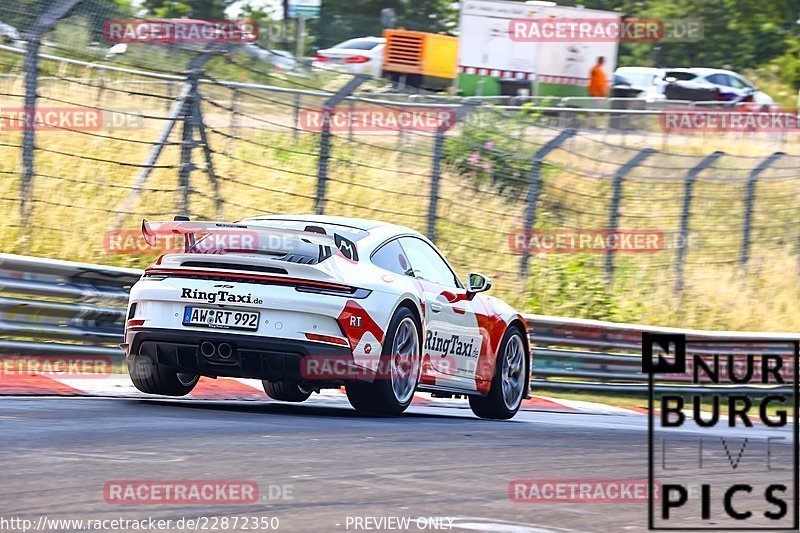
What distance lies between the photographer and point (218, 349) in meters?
8.23

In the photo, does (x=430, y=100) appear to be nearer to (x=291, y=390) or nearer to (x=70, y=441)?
(x=291, y=390)

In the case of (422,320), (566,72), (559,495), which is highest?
(566,72)

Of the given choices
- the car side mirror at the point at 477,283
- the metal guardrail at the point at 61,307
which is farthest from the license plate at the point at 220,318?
the metal guardrail at the point at 61,307

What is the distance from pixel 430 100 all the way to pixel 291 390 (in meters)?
6.20

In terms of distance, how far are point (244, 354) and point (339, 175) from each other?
8.57 meters

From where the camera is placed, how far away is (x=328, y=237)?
8.55 m

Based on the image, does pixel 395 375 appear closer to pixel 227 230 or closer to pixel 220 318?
pixel 220 318

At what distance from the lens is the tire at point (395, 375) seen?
8508mm

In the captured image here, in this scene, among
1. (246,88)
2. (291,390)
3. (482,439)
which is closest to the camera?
(482,439)

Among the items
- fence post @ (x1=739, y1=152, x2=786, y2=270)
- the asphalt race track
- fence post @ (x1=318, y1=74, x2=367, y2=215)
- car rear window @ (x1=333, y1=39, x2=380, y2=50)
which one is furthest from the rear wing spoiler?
car rear window @ (x1=333, y1=39, x2=380, y2=50)

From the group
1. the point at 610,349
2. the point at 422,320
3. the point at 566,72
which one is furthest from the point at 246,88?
the point at 566,72

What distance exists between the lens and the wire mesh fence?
12.9 meters

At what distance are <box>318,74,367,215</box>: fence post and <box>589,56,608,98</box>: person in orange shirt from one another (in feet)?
79.5

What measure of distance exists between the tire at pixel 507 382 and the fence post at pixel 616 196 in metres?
6.57
